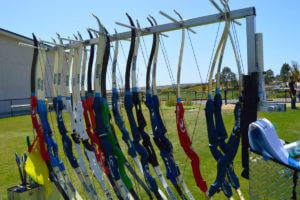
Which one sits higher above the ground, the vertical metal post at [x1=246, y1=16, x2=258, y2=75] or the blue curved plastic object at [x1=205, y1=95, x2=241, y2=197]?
the vertical metal post at [x1=246, y1=16, x2=258, y2=75]

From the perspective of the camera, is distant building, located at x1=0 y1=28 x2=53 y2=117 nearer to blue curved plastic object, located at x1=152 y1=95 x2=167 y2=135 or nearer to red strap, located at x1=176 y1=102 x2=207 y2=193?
blue curved plastic object, located at x1=152 y1=95 x2=167 y2=135

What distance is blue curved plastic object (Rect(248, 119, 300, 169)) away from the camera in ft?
5.81

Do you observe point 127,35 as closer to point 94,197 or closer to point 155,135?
point 155,135

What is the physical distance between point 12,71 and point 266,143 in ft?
61.7

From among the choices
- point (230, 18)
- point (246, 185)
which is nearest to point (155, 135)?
point (230, 18)

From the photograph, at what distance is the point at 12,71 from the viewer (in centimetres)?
1756

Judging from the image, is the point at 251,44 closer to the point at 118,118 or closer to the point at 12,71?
the point at 118,118

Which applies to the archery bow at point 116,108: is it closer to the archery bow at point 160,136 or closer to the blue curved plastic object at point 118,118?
the blue curved plastic object at point 118,118

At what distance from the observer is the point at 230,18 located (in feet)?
6.99

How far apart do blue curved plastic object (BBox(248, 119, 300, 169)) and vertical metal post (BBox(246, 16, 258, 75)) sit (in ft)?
1.46

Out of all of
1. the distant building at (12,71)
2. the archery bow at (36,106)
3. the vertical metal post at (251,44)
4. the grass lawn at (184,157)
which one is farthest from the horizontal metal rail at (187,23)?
the distant building at (12,71)

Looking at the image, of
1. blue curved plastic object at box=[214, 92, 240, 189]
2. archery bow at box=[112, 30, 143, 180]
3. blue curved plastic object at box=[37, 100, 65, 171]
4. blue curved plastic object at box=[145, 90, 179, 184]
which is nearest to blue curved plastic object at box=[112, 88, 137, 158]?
archery bow at box=[112, 30, 143, 180]

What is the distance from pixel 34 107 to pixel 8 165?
→ 3299mm

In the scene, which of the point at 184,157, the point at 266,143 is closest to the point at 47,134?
the point at 266,143
